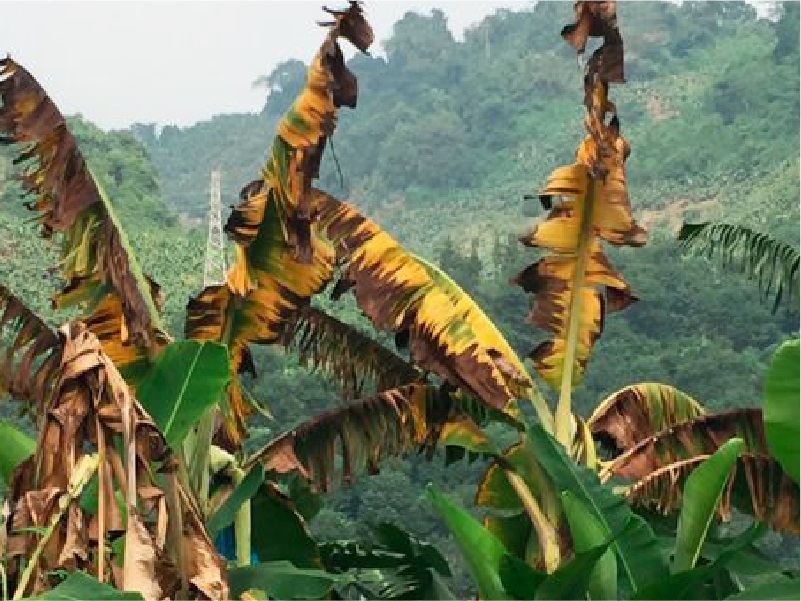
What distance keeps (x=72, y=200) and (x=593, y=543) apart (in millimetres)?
1696

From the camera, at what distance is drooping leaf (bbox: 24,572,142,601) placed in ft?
8.23

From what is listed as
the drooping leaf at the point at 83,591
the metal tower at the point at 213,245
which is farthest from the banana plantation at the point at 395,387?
the metal tower at the point at 213,245

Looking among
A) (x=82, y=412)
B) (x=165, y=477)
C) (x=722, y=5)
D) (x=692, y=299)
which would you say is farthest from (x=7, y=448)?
(x=722, y=5)

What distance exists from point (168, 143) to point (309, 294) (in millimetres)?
31119

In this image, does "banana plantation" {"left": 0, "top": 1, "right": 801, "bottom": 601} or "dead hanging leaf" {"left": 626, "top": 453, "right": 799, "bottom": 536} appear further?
"dead hanging leaf" {"left": 626, "top": 453, "right": 799, "bottom": 536}

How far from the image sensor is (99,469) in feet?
9.34

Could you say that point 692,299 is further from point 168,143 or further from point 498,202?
point 168,143

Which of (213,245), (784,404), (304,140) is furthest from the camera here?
(213,245)

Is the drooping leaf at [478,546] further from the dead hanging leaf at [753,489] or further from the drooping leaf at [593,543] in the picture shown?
the dead hanging leaf at [753,489]

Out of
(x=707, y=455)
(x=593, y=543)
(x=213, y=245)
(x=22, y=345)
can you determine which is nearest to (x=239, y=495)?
(x=22, y=345)

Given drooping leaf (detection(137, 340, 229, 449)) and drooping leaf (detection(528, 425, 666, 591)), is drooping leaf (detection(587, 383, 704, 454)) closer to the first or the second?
drooping leaf (detection(528, 425, 666, 591))

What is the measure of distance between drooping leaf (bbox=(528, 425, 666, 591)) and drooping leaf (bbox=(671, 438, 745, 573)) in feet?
0.26

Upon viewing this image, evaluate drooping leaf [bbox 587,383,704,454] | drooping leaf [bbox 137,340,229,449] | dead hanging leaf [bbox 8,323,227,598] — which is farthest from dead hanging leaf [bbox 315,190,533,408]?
dead hanging leaf [bbox 8,323,227,598]

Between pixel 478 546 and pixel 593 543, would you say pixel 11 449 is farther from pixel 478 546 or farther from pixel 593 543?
pixel 593 543
